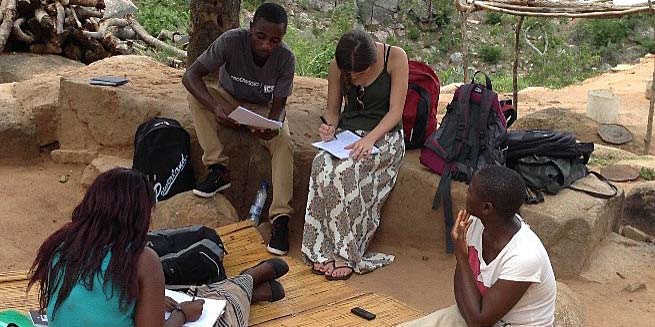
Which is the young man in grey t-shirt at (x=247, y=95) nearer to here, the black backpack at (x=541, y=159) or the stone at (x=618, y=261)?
the black backpack at (x=541, y=159)

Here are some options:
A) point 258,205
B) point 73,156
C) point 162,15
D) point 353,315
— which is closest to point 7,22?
point 73,156

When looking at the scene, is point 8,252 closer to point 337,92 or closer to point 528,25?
point 337,92

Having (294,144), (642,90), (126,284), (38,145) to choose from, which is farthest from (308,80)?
(642,90)

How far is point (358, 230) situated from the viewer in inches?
177

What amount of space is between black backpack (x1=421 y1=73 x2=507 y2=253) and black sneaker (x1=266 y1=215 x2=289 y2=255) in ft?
2.92

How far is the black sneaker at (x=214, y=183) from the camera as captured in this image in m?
4.82

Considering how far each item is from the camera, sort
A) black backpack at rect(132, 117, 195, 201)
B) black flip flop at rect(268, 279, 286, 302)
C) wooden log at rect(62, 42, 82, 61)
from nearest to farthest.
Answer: black flip flop at rect(268, 279, 286, 302)
black backpack at rect(132, 117, 195, 201)
wooden log at rect(62, 42, 82, 61)

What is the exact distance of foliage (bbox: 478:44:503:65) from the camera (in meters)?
17.8

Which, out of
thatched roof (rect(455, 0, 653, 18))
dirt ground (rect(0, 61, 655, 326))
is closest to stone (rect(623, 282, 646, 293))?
dirt ground (rect(0, 61, 655, 326))

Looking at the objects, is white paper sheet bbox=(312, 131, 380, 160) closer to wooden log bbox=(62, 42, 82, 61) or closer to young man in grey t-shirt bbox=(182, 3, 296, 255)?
young man in grey t-shirt bbox=(182, 3, 296, 255)

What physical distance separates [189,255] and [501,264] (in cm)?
172

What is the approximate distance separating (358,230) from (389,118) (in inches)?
26.2

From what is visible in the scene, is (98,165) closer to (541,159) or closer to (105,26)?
(541,159)

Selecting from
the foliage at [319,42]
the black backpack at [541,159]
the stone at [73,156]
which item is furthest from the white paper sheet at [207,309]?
the foliage at [319,42]
